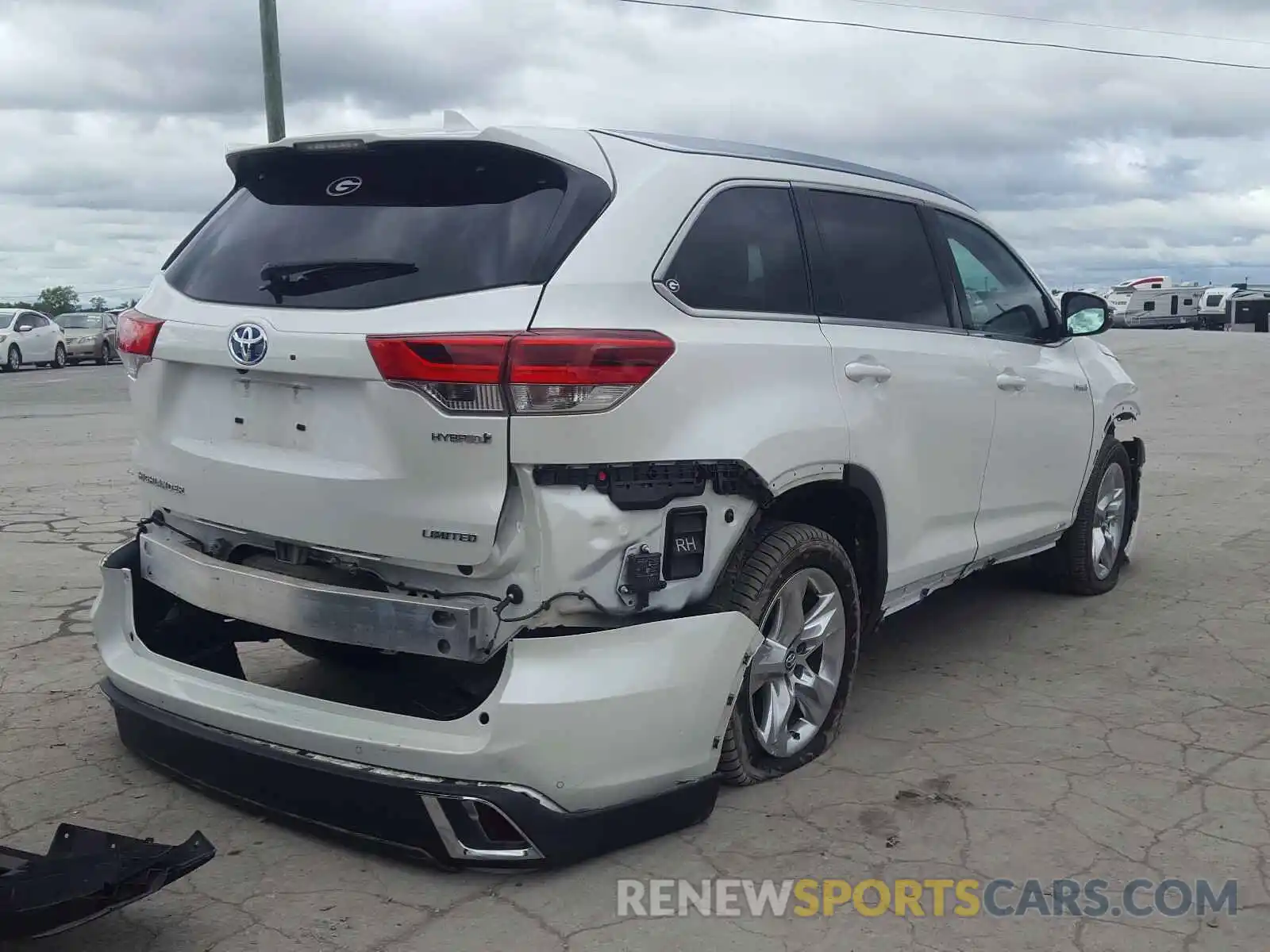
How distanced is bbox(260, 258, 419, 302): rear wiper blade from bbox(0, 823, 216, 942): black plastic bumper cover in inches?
55.3

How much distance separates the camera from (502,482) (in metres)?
3.09

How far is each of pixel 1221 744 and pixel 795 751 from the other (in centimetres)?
150

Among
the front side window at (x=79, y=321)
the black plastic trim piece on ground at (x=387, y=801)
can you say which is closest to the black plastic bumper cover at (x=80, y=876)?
the black plastic trim piece on ground at (x=387, y=801)

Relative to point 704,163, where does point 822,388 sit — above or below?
below

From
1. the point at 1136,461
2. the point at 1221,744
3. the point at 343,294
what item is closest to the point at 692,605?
the point at 343,294

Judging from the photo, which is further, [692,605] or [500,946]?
[692,605]

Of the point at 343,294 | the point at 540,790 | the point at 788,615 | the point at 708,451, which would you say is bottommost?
the point at 540,790

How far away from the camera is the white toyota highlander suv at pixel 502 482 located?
311 centimetres

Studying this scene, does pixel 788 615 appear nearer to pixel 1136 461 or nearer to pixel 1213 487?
pixel 1136 461

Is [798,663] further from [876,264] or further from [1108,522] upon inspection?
[1108,522]

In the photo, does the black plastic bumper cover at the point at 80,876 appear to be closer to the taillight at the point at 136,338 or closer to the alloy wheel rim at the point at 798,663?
the taillight at the point at 136,338

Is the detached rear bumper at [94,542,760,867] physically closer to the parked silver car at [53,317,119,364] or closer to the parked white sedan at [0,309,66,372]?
the parked white sedan at [0,309,66,372]

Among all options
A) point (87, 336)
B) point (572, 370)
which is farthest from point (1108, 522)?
point (87, 336)

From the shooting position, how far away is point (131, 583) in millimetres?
3896
